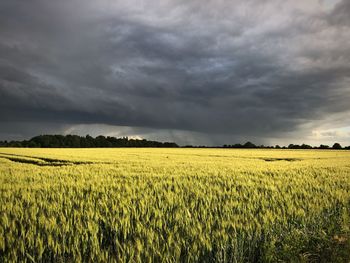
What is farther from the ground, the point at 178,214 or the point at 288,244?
the point at 178,214

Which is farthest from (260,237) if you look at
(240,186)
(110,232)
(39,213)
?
(240,186)

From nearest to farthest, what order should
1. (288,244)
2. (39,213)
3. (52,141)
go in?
(288,244) → (39,213) → (52,141)

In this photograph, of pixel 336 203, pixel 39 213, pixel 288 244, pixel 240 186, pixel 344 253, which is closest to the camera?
pixel 344 253

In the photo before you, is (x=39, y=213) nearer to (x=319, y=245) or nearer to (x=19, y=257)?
(x=19, y=257)

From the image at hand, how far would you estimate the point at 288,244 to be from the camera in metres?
5.57

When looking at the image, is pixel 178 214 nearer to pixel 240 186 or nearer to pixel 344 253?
pixel 344 253

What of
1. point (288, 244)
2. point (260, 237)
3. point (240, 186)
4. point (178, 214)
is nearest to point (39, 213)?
point (178, 214)

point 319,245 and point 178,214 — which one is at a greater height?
point 178,214

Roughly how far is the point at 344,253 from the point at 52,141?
368ft

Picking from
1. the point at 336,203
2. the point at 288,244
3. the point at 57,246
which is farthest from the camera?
the point at 336,203

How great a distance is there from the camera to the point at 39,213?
6.49m

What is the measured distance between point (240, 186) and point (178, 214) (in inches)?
229

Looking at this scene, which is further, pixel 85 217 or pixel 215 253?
pixel 85 217

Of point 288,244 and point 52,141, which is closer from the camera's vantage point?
point 288,244
